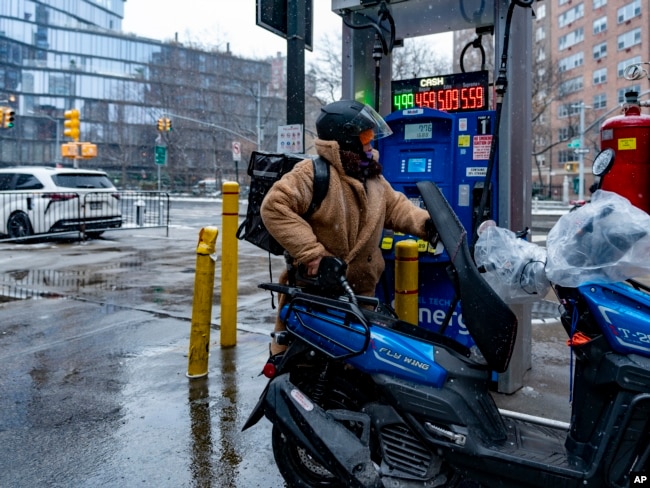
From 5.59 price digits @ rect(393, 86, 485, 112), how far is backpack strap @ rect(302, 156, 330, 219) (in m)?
2.27

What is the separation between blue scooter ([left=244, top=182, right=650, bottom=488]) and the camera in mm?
2252

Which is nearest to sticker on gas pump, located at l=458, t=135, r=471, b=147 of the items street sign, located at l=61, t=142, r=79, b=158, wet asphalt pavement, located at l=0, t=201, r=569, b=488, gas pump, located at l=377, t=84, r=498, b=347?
gas pump, located at l=377, t=84, r=498, b=347

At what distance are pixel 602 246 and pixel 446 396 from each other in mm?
894

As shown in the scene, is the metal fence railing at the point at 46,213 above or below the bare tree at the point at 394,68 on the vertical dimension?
below

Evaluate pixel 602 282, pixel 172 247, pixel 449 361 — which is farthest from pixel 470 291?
pixel 172 247

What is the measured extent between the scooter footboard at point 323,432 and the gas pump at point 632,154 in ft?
14.3

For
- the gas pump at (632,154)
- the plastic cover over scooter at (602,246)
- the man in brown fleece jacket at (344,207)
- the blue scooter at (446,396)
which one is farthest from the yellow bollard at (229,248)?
the gas pump at (632,154)

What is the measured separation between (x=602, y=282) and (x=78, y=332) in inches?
204

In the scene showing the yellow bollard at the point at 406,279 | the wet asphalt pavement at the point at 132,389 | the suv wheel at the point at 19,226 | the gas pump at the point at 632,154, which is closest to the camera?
the wet asphalt pavement at the point at 132,389

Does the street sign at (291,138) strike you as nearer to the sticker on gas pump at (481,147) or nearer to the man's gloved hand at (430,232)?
the sticker on gas pump at (481,147)

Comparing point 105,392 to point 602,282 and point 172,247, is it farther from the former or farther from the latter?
point 172,247

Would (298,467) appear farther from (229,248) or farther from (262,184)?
(229,248)

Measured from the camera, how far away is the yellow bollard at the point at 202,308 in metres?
4.48

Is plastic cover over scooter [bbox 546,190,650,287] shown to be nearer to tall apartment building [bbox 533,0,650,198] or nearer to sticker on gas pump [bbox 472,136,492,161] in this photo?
sticker on gas pump [bbox 472,136,492,161]
